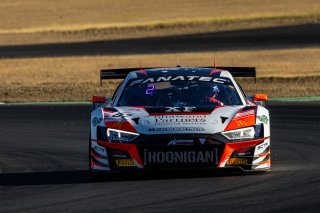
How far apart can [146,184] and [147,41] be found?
36834mm

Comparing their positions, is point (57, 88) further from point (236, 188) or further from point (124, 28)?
point (124, 28)

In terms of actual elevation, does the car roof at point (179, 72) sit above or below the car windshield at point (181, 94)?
above

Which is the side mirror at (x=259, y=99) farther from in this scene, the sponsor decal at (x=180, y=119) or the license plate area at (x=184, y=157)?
the license plate area at (x=184, y=157)

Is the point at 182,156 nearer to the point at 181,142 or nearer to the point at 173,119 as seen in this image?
the point at 181,142

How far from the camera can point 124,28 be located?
55.6 meters

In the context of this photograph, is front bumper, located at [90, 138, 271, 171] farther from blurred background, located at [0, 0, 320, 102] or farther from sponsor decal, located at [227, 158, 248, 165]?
blurred background, located at [0, 0, 320, 102]

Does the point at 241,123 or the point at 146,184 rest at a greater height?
the point at 241,123

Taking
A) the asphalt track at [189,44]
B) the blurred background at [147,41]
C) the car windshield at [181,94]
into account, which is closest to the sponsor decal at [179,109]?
the car windshield at [181,94]

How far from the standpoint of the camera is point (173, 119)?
434 inches

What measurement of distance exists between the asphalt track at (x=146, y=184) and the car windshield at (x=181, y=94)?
0.88 m

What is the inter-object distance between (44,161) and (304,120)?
562 centimetres

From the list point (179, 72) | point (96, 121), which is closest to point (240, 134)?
point (96, 121)

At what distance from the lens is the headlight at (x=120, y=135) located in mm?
10891

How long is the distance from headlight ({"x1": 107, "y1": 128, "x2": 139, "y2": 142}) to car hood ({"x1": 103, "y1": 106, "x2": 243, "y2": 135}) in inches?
2.0
